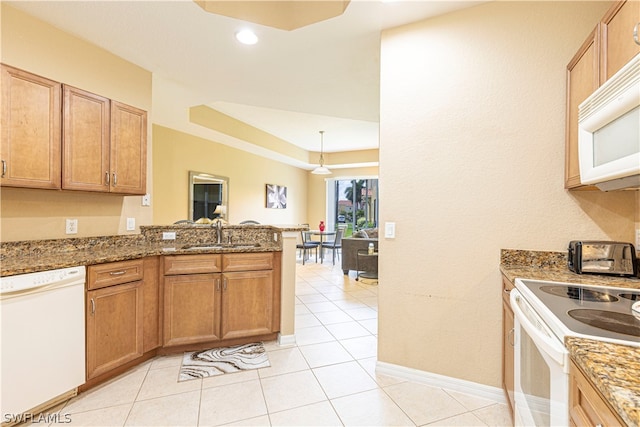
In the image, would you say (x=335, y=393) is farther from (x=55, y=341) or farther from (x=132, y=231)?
(x=132, y=231)

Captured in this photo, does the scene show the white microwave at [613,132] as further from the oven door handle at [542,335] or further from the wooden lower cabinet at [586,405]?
the wooden lower cabinet at [586,405]

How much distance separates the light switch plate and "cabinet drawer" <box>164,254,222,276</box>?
1438mm

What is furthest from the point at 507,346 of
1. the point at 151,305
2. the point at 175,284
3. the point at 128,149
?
the point at 128,149

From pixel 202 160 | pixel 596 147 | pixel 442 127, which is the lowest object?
pixel 596 147

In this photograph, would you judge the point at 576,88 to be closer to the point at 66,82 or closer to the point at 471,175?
the point at 471,175

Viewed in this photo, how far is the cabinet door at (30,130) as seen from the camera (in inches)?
70.7

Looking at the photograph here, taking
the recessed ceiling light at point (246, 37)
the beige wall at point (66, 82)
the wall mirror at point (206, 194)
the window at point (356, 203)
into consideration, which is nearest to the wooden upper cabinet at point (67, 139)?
the beige wall at point (66, 82)

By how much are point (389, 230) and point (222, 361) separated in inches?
67.9

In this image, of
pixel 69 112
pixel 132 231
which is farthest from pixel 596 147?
pixel 132 231

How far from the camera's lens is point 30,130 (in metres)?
1.90

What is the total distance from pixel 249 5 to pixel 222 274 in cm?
210

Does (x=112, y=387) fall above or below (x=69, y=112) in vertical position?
below

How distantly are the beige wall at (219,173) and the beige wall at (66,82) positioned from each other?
5.52 ft

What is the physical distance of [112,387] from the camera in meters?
1.97
